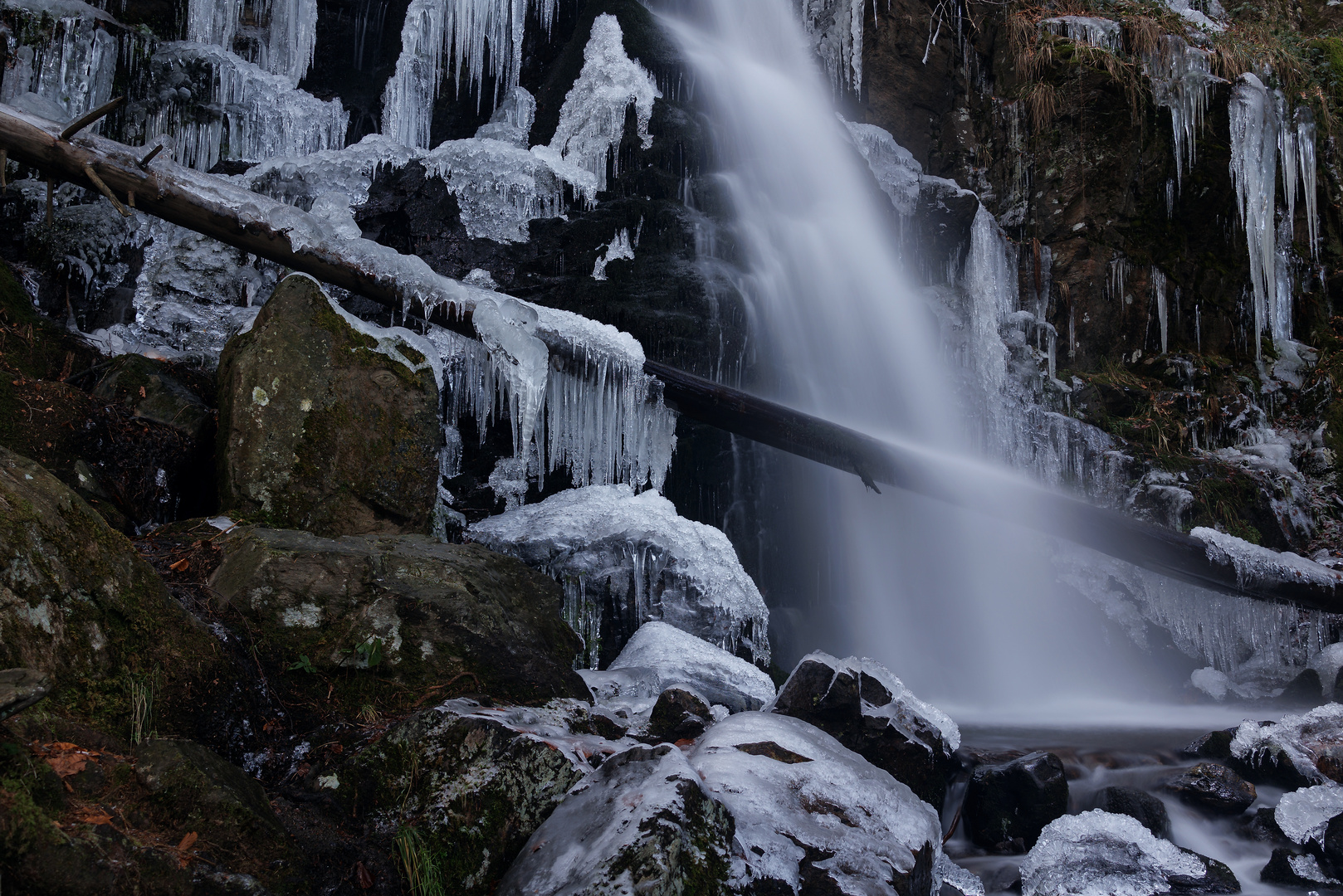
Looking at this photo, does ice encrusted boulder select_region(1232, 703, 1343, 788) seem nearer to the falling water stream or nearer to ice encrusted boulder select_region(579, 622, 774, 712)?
the falling water stream

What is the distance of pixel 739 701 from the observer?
4387 mm

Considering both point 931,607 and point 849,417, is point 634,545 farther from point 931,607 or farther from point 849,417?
point 931,607

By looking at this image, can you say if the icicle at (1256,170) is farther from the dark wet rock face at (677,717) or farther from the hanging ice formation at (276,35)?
the hanging ice formation at (276,35)

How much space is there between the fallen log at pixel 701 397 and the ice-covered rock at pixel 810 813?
322cm

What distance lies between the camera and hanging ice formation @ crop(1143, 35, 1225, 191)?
9258 millimetres

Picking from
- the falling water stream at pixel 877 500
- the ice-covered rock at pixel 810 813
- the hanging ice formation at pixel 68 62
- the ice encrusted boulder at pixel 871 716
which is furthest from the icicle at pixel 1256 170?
the hanging ice formation at pixel 68 62

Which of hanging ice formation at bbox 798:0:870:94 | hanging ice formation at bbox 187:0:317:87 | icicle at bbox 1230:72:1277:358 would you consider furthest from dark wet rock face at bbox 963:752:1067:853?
hanging ice formation at bbox 187:0:317:87

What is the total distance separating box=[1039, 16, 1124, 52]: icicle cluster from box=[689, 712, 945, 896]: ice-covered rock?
975 centimetres

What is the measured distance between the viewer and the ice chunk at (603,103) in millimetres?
8258

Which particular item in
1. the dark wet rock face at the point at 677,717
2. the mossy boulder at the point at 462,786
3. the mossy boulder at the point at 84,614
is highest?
the mossy boulder at the point at 84,614

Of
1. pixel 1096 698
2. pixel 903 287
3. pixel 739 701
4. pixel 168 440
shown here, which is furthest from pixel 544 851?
pixel 903 287

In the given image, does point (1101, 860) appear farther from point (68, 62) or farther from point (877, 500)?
point (68, 62)

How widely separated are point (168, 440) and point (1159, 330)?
9.84m

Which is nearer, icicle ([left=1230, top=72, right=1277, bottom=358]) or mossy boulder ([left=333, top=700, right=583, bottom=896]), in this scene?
mossy boulder ([left=333, top=700, right=583, bottom=896])
